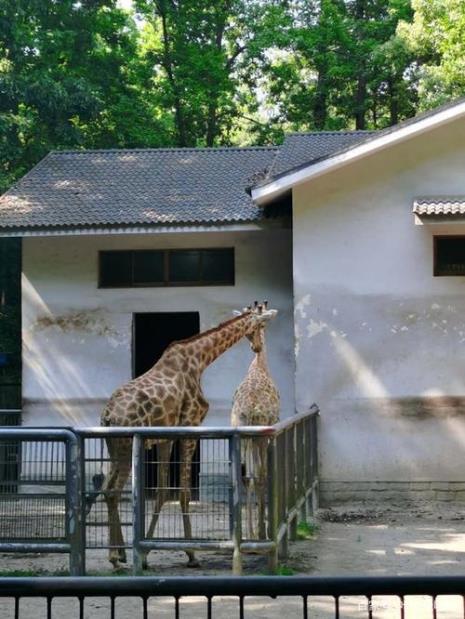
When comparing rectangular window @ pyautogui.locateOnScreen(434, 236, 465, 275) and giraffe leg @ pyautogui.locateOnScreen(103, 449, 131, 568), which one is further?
rectangular window @ pyautogui.locateOnScreen(434, 236, 465, 275)

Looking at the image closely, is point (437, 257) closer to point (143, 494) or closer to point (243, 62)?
point (143, 494)

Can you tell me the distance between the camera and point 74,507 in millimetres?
7879

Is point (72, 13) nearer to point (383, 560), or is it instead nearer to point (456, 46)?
point (456, 46)

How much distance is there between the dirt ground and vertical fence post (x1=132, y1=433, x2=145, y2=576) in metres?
0.38

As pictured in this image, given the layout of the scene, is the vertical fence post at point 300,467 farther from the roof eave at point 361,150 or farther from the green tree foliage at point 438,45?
the green tree foliage at point 438,45

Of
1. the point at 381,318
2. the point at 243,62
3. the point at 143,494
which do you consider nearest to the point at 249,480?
the point at 143,494

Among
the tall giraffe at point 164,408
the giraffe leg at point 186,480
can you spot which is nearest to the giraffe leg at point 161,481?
the tall giraffe at point 164,408

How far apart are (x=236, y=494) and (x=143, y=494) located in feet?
2.58

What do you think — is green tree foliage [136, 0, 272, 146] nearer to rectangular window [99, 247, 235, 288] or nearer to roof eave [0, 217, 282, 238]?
rectangular window [99, 247, 235, 288]

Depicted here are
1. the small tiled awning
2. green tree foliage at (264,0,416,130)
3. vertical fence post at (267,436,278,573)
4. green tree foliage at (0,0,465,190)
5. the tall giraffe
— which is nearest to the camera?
vertical fence post at (267,436,278,573)

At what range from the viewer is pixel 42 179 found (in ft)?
52.3

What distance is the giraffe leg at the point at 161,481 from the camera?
825 centimetres

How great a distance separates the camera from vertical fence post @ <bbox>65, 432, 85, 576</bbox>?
7.87m

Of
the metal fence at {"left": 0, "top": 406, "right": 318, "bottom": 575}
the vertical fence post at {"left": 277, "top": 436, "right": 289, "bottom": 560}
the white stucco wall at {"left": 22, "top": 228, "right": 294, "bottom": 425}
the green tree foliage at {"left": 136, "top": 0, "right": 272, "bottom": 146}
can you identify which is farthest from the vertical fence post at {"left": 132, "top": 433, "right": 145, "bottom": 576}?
the green tree foliage at {"left": 136, "top": 0, "right": 272, "bottom": 146}
